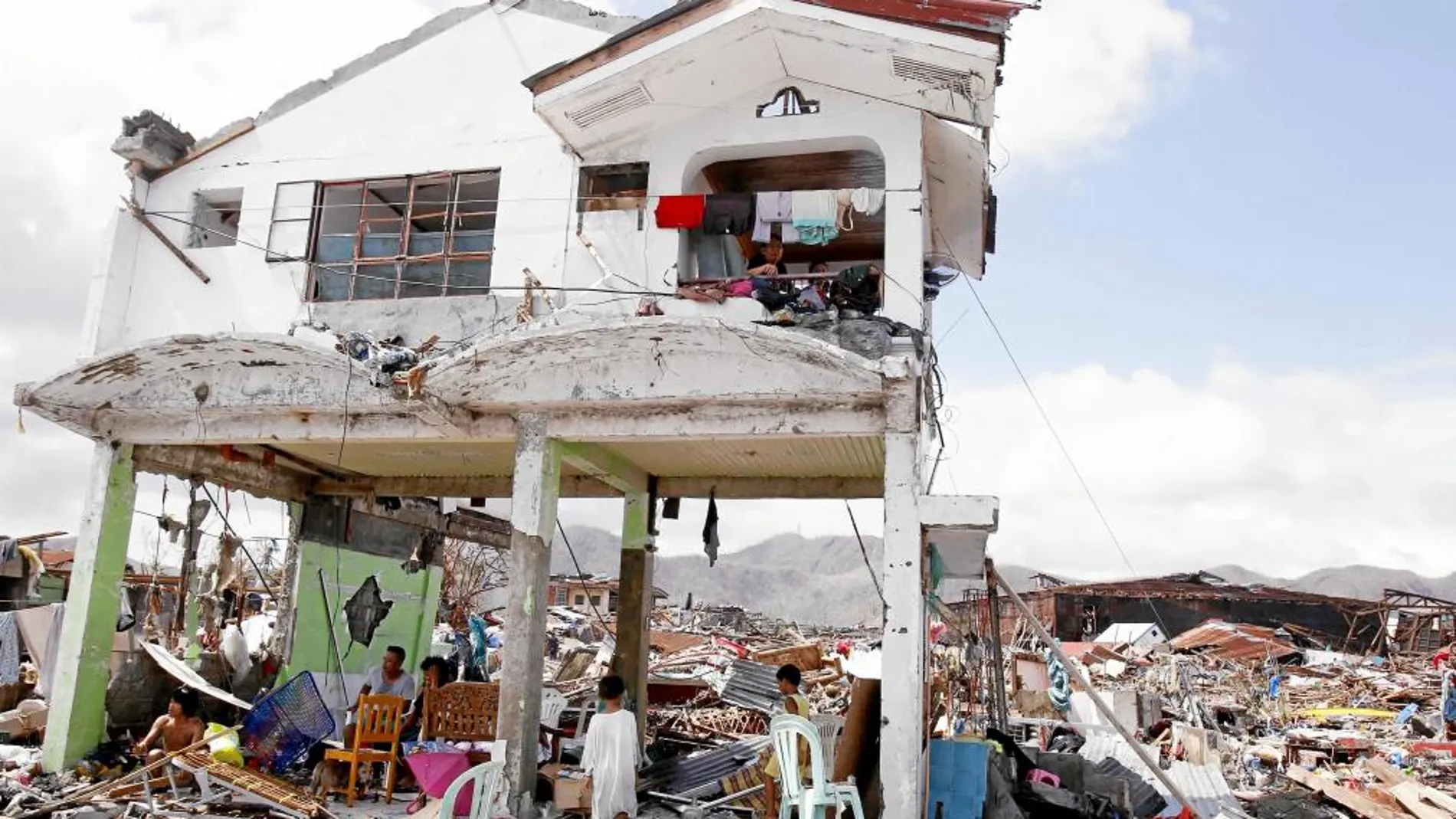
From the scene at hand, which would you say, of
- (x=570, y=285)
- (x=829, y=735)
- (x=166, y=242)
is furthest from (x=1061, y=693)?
(x=166, y=242)

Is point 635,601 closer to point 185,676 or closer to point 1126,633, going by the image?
point 185,676

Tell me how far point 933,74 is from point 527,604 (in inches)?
245

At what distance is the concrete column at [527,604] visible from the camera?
931 cm

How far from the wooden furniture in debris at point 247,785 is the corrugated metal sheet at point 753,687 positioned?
697 centimetres

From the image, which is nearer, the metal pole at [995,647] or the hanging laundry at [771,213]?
the hanging laundry at [771,213]

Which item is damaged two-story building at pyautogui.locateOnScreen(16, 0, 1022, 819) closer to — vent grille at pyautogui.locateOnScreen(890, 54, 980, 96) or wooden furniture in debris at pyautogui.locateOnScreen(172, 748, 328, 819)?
vent grille at pyautogui.locateOnScreen(890, 54, 980, 96)

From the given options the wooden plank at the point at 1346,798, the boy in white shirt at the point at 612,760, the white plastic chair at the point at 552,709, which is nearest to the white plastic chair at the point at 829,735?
the boy in white shirt at the point at 612,760

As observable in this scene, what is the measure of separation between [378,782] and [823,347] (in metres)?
6.60

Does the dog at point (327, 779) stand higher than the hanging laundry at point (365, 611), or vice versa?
the hanging laundry at point (365, 611)

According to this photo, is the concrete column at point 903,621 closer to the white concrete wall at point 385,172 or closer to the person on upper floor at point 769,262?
the person on upper floor at point 769,262

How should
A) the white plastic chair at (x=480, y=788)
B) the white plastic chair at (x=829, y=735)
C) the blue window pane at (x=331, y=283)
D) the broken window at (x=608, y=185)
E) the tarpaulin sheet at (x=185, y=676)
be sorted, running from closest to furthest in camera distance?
the white plastic chair at (x=480, y=788)
the white plastic chair at (x=829, y=735)
the broken window at (x=608, y=185)
the blue window pane at (x=331, y=283)
the tarpaulin sheet at (x=185, y=676)

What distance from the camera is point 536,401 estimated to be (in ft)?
32.1

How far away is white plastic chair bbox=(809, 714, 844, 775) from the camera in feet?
31.6

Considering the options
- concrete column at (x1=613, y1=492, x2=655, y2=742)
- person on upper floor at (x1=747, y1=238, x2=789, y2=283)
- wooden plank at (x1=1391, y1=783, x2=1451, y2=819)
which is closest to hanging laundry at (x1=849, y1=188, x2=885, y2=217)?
person on upper floor at (x1=747, y1=238, x2=789, y2=283)
